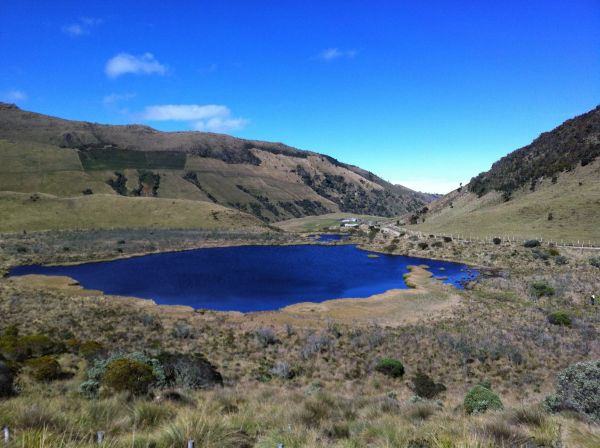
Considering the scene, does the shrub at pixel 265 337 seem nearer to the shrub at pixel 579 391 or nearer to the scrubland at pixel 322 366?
the scrubland at pixel 322 366

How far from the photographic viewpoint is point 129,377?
14094 millimetres

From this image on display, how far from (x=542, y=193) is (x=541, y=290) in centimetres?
6183

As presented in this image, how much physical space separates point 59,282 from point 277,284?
94.2 ft

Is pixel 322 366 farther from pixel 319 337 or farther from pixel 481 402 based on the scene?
pixel 481 402

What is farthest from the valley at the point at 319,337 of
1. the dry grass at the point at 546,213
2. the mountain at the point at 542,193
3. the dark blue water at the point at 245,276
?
the dark blue water at the point at 245,276

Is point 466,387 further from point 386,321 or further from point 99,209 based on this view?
point 99,209

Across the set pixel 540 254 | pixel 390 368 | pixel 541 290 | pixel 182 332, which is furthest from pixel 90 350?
pixel 540 254

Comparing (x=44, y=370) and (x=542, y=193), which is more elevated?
(x=542, y=193)

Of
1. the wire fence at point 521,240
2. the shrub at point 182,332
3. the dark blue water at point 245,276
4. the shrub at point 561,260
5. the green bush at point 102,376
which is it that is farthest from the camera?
the wire fence at point 521,240

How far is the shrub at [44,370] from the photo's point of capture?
52.0ft

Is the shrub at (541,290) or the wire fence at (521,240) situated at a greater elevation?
the wire fence at (521,240)

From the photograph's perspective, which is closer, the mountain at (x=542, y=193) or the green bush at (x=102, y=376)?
the green bush at (x=102, y=376)

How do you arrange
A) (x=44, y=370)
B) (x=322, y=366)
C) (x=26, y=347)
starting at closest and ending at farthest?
1. (x=44, y=370)
2. (x=26, y=347)
3. (x=322, y=366)

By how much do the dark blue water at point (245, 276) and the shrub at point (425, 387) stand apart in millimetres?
23316
